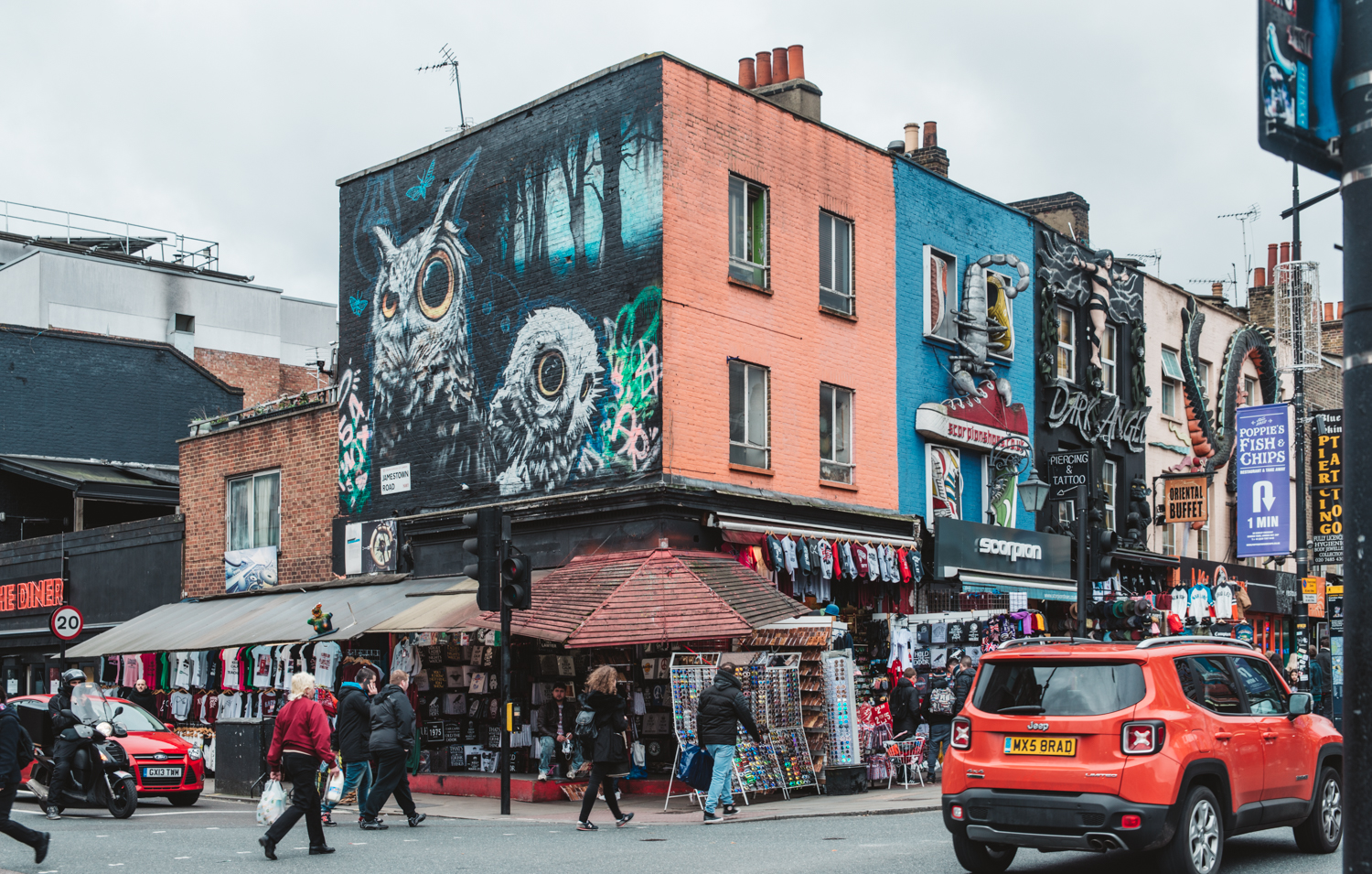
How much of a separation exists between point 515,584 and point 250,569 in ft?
37.5

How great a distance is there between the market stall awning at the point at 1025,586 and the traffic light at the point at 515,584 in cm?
Result: 954

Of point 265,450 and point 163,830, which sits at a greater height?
point 265,450

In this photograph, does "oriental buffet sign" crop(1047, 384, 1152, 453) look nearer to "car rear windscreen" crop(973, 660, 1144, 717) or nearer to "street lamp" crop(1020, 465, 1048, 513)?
"street lamp" crop(1020, 465, 1048, 513)

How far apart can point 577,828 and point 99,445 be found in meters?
25.2

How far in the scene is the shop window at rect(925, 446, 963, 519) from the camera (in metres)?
23.2

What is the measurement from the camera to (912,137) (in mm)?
27344

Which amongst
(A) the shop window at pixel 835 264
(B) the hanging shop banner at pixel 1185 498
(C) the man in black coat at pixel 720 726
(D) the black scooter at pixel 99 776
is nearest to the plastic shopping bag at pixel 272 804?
(C) the man in black coat at pixel 720 726

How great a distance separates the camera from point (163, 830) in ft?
46.7

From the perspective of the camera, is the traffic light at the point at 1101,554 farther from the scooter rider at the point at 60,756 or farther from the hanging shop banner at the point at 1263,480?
the scooter rider at the point at 60,756

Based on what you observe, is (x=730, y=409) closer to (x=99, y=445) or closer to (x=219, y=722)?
(x=219, y=722)

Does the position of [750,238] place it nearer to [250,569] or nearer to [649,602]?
[649,602]

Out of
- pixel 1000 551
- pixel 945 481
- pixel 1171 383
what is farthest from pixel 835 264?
pixel 1171 383

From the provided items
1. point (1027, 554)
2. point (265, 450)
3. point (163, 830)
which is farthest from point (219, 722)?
point (1027, 554)

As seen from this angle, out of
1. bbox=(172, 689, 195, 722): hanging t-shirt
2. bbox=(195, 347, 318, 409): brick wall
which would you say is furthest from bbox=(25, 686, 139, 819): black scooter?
bbox=(195, 347, 318, 409): brick wall
